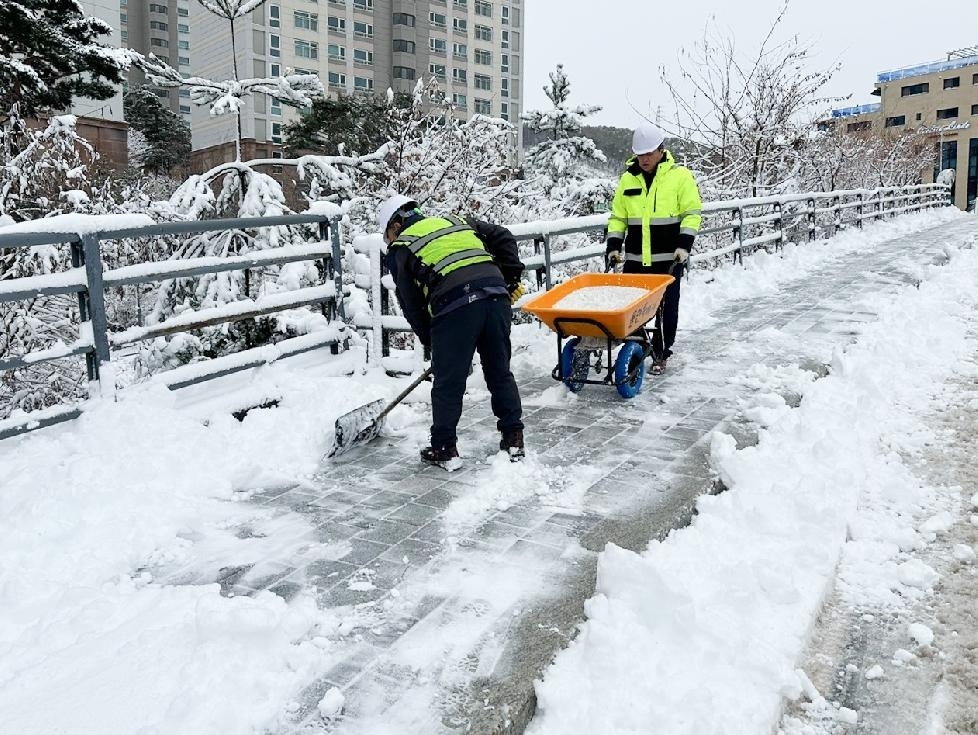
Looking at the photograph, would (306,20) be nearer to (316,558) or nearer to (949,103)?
(316,558)

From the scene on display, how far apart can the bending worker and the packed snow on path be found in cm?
141

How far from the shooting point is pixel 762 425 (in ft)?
17.6

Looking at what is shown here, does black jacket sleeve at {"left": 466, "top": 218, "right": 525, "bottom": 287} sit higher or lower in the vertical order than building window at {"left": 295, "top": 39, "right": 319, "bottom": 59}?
lower

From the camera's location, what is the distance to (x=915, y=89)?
8712 centimetres

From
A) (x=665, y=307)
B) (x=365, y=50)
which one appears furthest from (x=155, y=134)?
(x=665, y=307)

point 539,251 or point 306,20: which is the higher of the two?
point 306,20

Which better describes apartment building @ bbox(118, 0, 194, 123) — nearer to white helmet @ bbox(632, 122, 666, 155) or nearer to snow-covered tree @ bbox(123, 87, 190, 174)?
snow-covered tree @ bbox(123, 87, 190, 174)

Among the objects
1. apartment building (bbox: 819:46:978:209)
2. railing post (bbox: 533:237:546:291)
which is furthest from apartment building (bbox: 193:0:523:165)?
railing post (bbox: 533:237:546:291)

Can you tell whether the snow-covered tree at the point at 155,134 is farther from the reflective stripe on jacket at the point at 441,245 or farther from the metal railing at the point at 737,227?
the reflective stripe on jacket at the point at 441,245

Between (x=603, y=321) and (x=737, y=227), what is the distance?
28.7 feet

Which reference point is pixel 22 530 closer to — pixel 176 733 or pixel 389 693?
pixel 176 733

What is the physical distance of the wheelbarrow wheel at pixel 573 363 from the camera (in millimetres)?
6195

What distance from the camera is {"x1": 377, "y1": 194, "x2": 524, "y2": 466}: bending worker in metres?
4.68

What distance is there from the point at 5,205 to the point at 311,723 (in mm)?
Result: 9280
